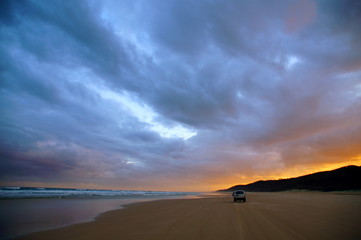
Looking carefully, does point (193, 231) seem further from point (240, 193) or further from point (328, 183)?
point (328, 183)

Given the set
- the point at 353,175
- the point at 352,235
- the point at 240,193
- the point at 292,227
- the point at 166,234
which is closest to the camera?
the point at 352,235

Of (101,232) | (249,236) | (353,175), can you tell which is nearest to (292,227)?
(249,236)

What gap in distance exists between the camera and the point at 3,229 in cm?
1219

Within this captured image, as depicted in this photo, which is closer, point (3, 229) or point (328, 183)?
point (3, 229)

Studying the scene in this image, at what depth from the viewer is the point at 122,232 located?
11.6 meters

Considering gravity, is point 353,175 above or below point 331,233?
above

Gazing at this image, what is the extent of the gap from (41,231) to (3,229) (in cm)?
245

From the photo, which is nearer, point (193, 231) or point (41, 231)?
point (193, 231)

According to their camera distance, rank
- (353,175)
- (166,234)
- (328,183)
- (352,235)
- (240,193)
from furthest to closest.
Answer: (328,183) → (353,175) → (240,193) → (166,234) → (352,235)

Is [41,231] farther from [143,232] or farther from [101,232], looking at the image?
[143,232]

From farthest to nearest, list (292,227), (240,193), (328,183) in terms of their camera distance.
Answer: (328,183)
(240,193)
(292,227)

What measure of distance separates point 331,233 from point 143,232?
9775 mm

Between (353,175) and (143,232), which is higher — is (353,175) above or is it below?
above

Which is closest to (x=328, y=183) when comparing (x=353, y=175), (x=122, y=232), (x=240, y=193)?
(x=353, y=175)
